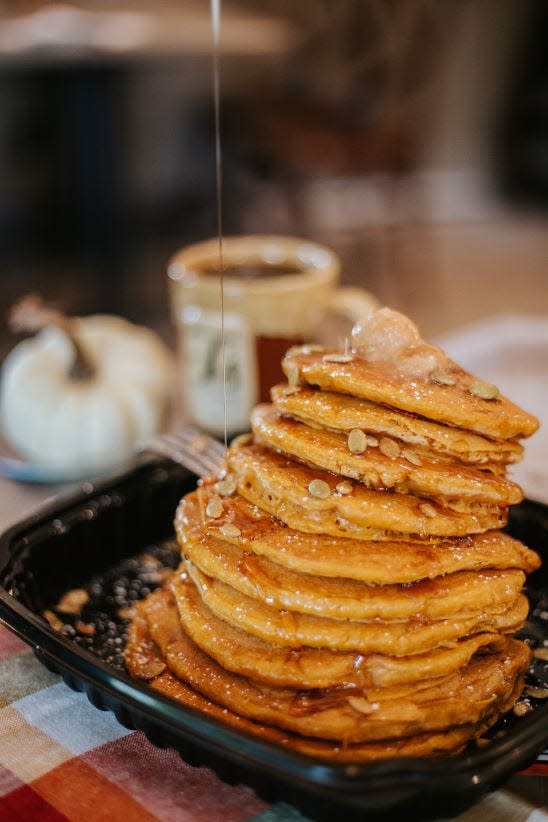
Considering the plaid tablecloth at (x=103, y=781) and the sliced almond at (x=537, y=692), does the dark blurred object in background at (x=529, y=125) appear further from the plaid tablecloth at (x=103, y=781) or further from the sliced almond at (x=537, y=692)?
the plaid tablecloth at (x=103, y=781)

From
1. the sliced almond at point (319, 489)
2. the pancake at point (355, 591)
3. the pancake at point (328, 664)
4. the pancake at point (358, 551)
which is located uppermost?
the sliced almond at point (319, 489)

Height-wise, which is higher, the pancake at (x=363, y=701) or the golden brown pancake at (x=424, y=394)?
the golden brown pancake at (x=424, y=394)

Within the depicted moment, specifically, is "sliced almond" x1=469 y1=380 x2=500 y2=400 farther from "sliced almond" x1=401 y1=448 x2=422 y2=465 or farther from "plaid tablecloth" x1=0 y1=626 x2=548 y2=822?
"plaid tablecloth" x1=0 y1=626 x2=548 y2=822

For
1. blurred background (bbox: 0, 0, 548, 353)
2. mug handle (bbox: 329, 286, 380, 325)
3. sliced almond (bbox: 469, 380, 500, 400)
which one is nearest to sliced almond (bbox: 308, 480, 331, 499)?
sliced almond (bbox: 469, 380, 500, 400)

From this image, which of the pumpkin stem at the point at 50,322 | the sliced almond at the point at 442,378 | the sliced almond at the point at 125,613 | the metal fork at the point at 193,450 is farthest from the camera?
the pumpkin stem at the point at 50,322

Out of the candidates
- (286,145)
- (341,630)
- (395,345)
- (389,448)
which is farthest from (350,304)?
(286,145)

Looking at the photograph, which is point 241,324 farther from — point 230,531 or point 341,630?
point 341,630

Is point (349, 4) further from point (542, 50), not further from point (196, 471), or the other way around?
point (196, 471)

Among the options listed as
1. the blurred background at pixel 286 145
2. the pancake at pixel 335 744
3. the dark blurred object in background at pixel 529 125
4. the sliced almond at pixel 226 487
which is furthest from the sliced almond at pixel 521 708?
the dark blurred object in background at pixel 529 125
